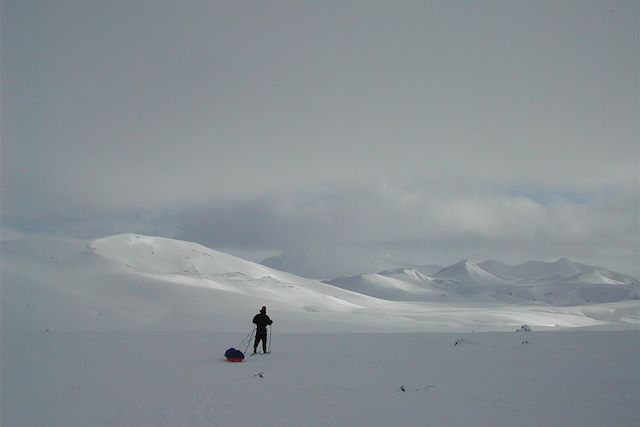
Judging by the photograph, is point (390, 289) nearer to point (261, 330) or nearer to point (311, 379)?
point (261, 330)

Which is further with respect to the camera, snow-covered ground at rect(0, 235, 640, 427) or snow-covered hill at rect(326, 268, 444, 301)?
snow-covered hill at rect(326, 268, 444, 301)

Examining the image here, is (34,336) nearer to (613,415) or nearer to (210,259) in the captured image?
(613,415)

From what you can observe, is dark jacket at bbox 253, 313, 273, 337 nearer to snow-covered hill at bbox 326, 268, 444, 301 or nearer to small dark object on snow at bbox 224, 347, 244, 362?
small dark object on snow at bbox 224, 347, 244, 362

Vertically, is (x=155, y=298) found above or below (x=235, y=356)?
above

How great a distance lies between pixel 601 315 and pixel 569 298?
114 m

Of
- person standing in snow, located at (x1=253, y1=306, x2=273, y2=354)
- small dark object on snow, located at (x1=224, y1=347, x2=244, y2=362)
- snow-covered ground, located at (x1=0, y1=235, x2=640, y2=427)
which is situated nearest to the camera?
snow-covered ground, located at (x1=0, y1=235, x2=640, y2=427)

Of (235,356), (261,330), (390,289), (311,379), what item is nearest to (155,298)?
(261,330)

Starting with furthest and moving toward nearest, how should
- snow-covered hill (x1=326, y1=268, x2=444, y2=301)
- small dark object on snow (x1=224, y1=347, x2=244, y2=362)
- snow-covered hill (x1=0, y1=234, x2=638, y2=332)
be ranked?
snow-covered hill (x1=326, y1=268, x2=444, y2=301) < snow-covered hill (x1=0, y1=234, x2=638, y2=332) < small dark object on snow (x1=224, y1=347, x2=244, y2=362)

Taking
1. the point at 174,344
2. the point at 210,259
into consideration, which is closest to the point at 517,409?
the point at 174,344

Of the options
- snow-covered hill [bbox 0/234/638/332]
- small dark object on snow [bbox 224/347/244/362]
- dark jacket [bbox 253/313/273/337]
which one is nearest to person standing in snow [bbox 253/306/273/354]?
dark jacket [bbox 253/313/273/337]

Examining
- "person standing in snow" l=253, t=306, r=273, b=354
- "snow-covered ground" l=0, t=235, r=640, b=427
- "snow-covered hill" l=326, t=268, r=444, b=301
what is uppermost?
"snow-covered hill" l=326, t=268, r=444, b=301

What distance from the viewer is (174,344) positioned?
1962 cm

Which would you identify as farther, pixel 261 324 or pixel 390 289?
pixel 390 289

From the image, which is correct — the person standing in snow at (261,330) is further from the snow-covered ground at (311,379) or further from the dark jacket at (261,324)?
the snow-covered ground at (311,379)
